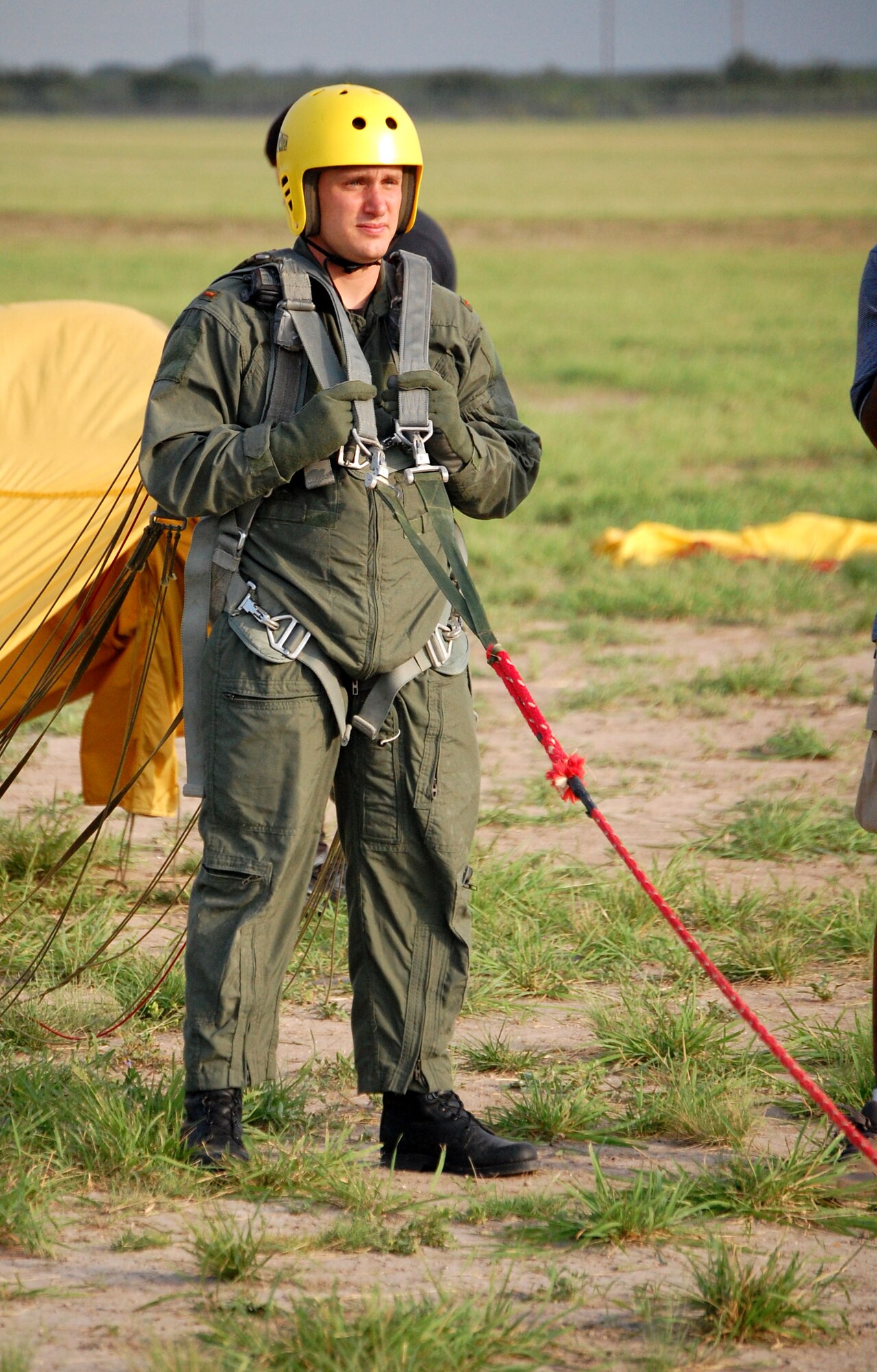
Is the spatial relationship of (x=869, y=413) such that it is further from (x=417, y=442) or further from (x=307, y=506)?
(x=307, y=506)

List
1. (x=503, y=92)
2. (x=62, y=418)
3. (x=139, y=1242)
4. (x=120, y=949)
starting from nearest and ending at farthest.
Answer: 1. (x=139, y=1242)
2. (x=120, y=949)
3. (x=62, y=418)
4. (x=503, y=92)

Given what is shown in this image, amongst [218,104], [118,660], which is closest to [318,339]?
[118,660]

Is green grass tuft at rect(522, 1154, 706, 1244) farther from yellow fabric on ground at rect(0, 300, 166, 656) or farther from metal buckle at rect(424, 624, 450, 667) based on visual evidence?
yellow fabric on ground at rect(0, 300, 166, 656)

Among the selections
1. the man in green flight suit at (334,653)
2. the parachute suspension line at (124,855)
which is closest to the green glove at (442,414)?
the man in green flight suit at (334,653)

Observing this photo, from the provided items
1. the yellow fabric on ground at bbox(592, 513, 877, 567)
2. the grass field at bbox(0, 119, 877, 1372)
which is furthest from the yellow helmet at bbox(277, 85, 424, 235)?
the yellow fabric on ground at bbox(592, 513, 877, 567)

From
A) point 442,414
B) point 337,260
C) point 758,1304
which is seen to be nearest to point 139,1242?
point 758,1304

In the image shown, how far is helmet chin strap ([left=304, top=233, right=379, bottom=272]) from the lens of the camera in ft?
9.41

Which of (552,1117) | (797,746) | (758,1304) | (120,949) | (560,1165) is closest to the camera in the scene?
(758,1304)

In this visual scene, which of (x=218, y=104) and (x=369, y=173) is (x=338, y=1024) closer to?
(x=369, y=173)

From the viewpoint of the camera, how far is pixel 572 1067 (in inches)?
Result: 137

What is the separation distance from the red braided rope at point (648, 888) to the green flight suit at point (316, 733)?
0.15 metres

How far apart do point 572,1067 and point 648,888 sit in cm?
111

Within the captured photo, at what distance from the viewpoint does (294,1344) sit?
2328 millimetres

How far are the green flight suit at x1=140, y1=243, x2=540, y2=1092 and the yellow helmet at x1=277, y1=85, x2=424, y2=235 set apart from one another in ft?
0.62
